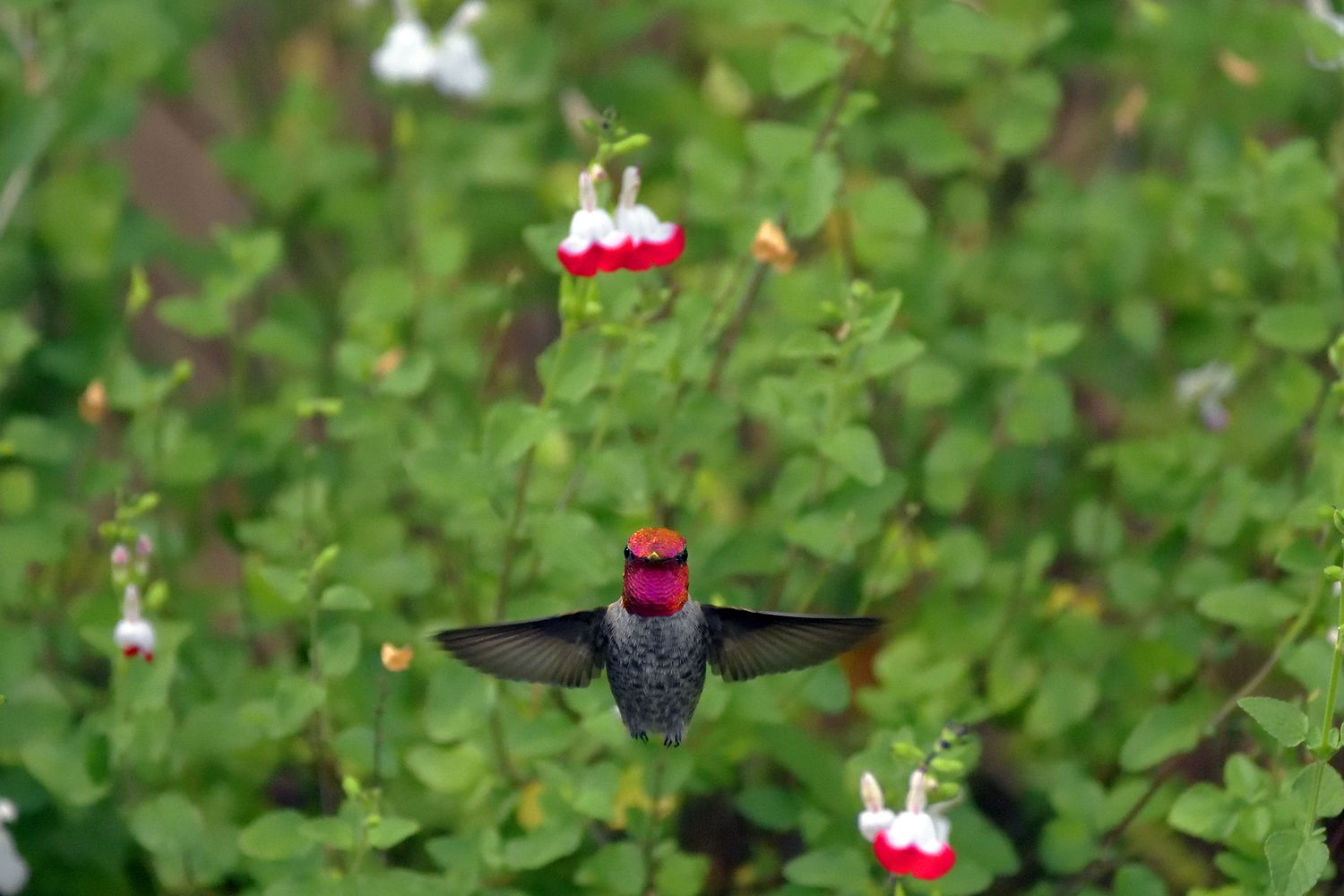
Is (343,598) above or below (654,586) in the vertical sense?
below

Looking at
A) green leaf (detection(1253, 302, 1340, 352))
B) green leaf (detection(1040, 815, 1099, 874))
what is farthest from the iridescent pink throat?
green leaf (detection(1253, 302, 1340, 352))

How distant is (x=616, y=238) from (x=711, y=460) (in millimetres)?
771

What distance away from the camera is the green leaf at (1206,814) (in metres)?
1.81

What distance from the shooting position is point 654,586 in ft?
5.17

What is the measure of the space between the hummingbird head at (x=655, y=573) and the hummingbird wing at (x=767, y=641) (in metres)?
0.07

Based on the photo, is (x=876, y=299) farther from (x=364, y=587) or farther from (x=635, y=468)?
(x=364, y=587)

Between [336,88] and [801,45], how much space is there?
2171 millimetres

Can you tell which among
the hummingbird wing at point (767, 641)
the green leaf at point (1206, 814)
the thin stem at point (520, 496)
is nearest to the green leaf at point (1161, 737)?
the green leaf at point (1206, 814)

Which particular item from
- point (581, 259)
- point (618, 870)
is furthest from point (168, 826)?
point (581, 259)

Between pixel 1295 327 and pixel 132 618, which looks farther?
pixel 1295 327

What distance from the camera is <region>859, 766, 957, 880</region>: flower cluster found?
1.64 metres

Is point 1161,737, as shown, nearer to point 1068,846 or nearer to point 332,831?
point 1068,846

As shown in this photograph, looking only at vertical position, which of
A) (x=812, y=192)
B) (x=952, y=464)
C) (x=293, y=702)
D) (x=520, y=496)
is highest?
(x=812, y=192)

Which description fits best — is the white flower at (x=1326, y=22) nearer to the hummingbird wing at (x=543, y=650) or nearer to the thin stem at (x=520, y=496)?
the thin stem at (x=520, y=496)
